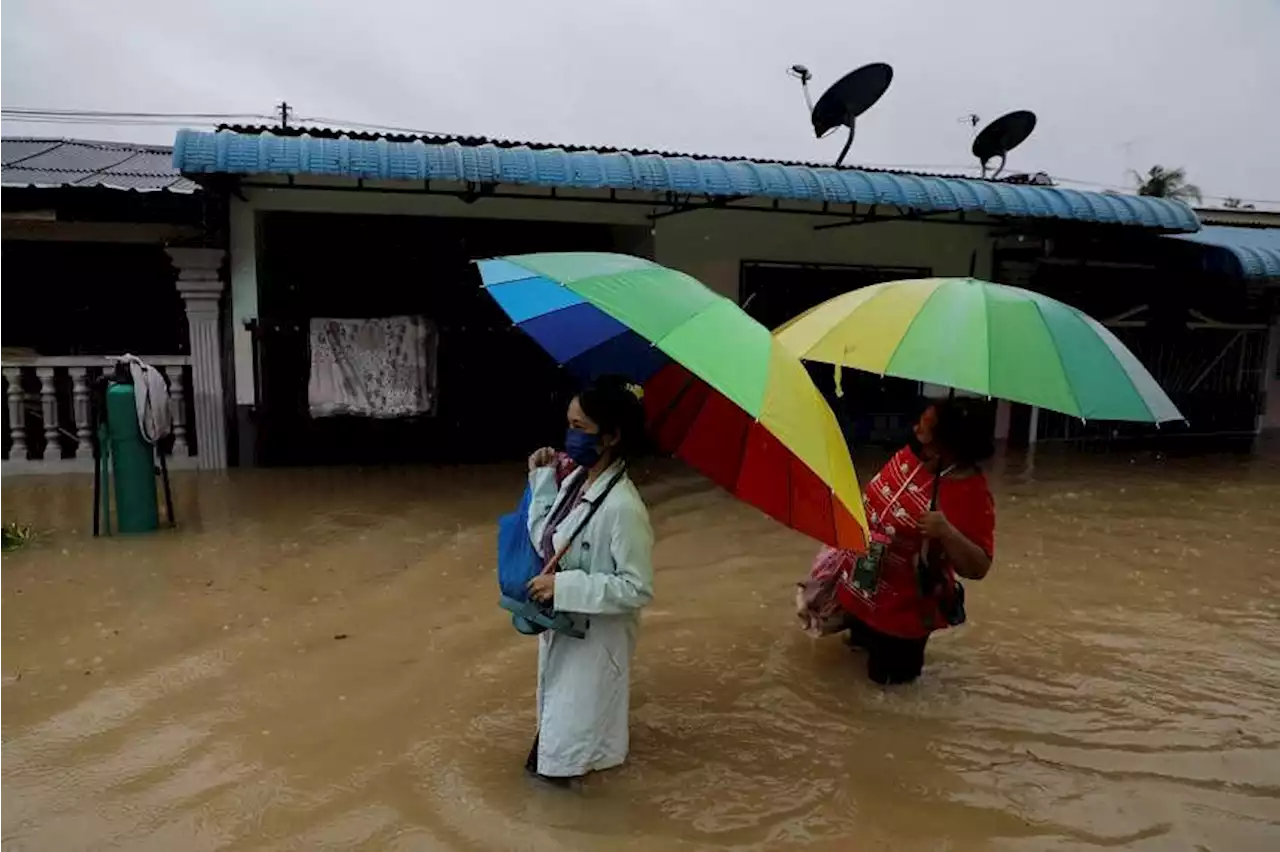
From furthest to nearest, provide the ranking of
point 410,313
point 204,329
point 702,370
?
point 410,313 < point 204,329 < point 702,370

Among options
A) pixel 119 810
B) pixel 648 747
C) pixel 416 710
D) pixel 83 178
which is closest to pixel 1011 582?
pixel 648 747

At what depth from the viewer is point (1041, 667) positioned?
4.41 meters

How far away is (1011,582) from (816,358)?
3.08 meters

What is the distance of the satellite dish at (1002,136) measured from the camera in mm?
10023

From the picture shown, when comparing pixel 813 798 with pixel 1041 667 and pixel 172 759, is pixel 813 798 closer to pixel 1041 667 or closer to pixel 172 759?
pixel 1041 667

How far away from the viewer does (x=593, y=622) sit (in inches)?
113

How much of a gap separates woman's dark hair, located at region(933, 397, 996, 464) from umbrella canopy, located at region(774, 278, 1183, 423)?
36cm

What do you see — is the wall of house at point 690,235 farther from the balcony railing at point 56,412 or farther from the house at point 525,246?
the balcony railing at point 56,412

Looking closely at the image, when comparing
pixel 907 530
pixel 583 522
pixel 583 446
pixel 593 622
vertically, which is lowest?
pixel 593 622

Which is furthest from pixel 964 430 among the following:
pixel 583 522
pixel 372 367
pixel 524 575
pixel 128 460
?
pixel 372 367

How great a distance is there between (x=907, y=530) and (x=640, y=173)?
449 centimetres

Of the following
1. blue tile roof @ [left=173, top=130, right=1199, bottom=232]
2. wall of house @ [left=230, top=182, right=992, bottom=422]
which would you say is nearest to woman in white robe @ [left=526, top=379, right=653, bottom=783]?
blue tile roof @ [left=173, top=130, right=1199, bottom=232]

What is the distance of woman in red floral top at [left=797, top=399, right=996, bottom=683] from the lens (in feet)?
11.2

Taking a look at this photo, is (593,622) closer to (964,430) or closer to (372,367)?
(964,430)
